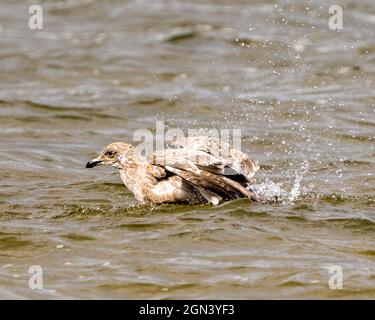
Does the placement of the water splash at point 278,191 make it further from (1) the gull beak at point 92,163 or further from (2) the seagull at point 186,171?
(1) the gull beak at point 92,163

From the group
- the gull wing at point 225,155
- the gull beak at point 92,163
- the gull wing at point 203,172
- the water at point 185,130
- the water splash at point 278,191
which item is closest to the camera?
the water at point 185,130

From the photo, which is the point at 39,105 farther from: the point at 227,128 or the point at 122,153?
the point at 122,153

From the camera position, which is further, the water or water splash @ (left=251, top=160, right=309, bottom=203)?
water splash @ (left=251, top=160, right=309, bottom=203)

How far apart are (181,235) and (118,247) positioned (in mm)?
617

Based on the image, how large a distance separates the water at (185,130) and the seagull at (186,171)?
14 cm

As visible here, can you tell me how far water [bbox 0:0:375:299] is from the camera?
8453 mm

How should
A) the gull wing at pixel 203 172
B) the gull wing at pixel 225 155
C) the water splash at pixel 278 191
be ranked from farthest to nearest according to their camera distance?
the water splash at pixel 278 191
the gull wing at pixel 225 155
the gull wing at pixel 203 172

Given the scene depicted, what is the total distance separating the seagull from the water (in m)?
0.14

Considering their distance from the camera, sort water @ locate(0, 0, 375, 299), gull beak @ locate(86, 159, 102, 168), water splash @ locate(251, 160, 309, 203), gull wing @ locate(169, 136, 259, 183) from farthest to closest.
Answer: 1. gull beak @ locate(86, 159, 102, 168)
2. water splash @ locate(251, 160, 309, 203)
3. gull wing @ locate(169, 136, 259, 183)
4. water @ locate(0, 0, 375, 299)

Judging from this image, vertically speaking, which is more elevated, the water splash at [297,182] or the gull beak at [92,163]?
the gull beak at [92,163]

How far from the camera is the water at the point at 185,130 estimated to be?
845 centimetres

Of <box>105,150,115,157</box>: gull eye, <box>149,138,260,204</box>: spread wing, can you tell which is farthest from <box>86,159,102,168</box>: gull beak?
<box>149,138,260,204</box>: spread wing

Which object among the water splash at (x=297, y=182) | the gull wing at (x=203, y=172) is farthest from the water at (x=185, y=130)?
the gull wing at (x=203, y=172)

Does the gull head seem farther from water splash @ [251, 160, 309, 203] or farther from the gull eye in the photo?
water splash @ [251, 160, 309, 203]
